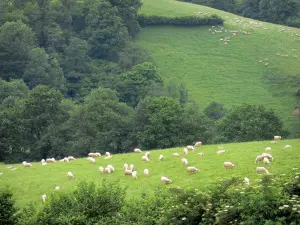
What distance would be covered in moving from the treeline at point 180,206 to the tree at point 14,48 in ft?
234

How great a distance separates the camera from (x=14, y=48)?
92.3m

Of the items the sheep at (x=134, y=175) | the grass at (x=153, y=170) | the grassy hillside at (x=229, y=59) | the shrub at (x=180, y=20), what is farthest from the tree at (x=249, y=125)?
the shrub at (x=180, y=20)

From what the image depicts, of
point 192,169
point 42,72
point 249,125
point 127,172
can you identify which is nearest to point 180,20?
point 42,72

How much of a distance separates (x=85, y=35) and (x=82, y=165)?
68.6m

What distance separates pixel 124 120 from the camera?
57844mm

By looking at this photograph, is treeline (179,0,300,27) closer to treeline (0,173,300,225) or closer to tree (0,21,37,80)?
tree (0,21,37,80)

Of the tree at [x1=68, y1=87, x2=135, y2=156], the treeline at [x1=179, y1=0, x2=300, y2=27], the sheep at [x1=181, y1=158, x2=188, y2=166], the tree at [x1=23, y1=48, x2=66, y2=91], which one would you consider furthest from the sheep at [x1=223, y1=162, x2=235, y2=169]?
the treeline at [x1=179, y1=0, x2=300, y2=27]

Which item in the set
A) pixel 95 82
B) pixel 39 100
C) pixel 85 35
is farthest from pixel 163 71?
pixel 39 100

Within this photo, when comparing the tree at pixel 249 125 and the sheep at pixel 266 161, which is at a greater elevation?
the sheep at pixel 266 161

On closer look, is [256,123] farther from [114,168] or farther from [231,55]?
[231,55]

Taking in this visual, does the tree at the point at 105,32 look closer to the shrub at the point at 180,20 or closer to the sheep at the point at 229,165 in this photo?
the shrub at the point at 180,20

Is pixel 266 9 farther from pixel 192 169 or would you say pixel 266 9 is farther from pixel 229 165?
pixel 229 165

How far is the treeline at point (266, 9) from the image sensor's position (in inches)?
4513

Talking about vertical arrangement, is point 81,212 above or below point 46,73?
above
